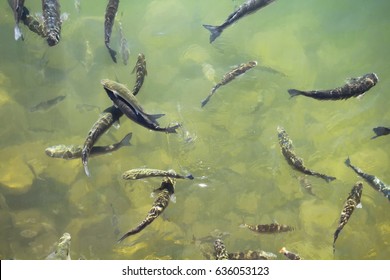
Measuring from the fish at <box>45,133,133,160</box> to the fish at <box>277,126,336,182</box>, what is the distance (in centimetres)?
152

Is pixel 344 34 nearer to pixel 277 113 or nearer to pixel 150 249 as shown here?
pixel 277 113

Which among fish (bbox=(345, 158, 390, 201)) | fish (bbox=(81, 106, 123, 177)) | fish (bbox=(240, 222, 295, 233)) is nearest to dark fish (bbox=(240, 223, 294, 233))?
fish (bbox=(240, 222, 295, 233))

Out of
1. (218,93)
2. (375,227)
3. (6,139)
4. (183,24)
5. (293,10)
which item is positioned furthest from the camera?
(293,10)

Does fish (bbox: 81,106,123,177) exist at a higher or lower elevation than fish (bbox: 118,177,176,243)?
higher

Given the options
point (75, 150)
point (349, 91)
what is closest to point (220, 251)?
point (75, 150)

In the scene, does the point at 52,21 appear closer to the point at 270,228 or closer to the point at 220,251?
the point at 220,251

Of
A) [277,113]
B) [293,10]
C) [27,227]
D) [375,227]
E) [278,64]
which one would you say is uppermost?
[293,10]

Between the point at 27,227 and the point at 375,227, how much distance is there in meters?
3.66

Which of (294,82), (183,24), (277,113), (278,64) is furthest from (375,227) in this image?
(183,24)

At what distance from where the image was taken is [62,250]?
3369 mm

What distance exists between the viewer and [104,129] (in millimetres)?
2873

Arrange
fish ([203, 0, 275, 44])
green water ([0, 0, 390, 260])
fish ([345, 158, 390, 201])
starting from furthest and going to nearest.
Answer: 1. green water ([0, 0, 390, 260])
2. fish ([345, 158, 390, 201])
3. fish ([203, 0, 275, 44])

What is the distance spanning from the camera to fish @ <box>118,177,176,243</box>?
114 inches

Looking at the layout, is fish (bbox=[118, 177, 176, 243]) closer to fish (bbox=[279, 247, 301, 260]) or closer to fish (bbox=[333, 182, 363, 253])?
fish (bbox=[279, 247, 301, 260])
